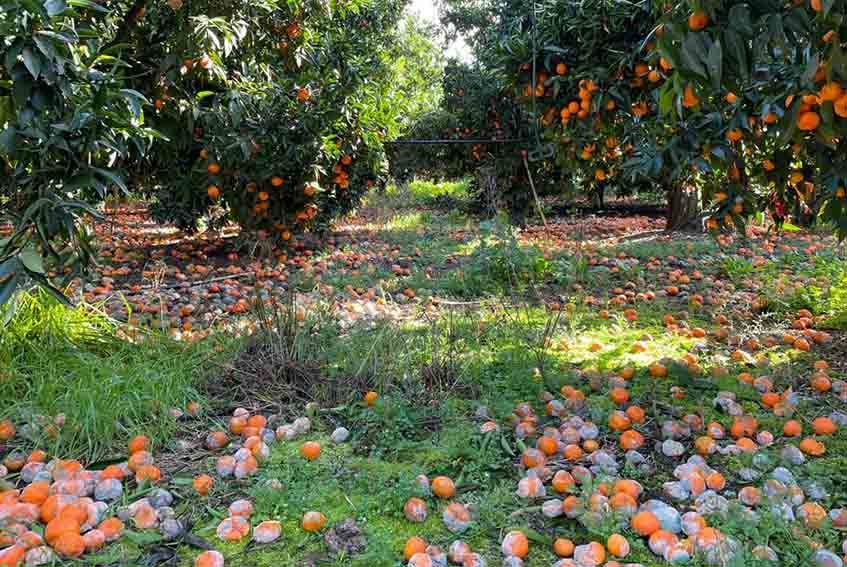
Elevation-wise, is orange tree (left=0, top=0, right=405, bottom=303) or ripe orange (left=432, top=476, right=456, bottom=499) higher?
orange tree (left=0, top=0, right=405, bottom=303)

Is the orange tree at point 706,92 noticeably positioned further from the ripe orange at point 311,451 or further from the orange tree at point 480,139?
the orange tree at point 480,139

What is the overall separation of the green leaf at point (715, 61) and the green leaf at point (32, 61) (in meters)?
1.87

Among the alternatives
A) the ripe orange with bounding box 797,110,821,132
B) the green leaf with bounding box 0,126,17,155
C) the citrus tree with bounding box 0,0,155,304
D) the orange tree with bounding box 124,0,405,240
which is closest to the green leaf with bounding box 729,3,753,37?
the ripe orange with bounding box 797,110,821,132

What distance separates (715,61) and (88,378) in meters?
2.27

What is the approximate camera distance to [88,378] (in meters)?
2.44

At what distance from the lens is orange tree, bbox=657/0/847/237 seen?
1.62m

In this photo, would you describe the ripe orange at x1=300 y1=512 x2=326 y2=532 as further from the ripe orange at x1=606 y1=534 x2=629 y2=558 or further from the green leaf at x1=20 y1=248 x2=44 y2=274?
the green leaf at x1=20 y1=248 x2=44 y2=274

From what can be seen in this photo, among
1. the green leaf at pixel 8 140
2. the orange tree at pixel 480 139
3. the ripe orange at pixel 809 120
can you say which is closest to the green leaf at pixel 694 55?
the ripe orange at pixel 809 120

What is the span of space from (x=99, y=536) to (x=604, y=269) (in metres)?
3.98

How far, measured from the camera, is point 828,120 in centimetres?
185

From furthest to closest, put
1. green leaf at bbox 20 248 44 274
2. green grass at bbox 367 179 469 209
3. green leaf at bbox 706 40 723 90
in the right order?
green grass at bbox 367 179 469 209, green leaf at bbox 20 248 44 274, green leaf at bbox 706 40 723 90

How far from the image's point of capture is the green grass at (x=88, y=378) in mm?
2182

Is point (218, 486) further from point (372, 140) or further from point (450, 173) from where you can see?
point (450, 173)

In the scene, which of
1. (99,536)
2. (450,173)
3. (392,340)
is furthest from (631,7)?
(450,173)
